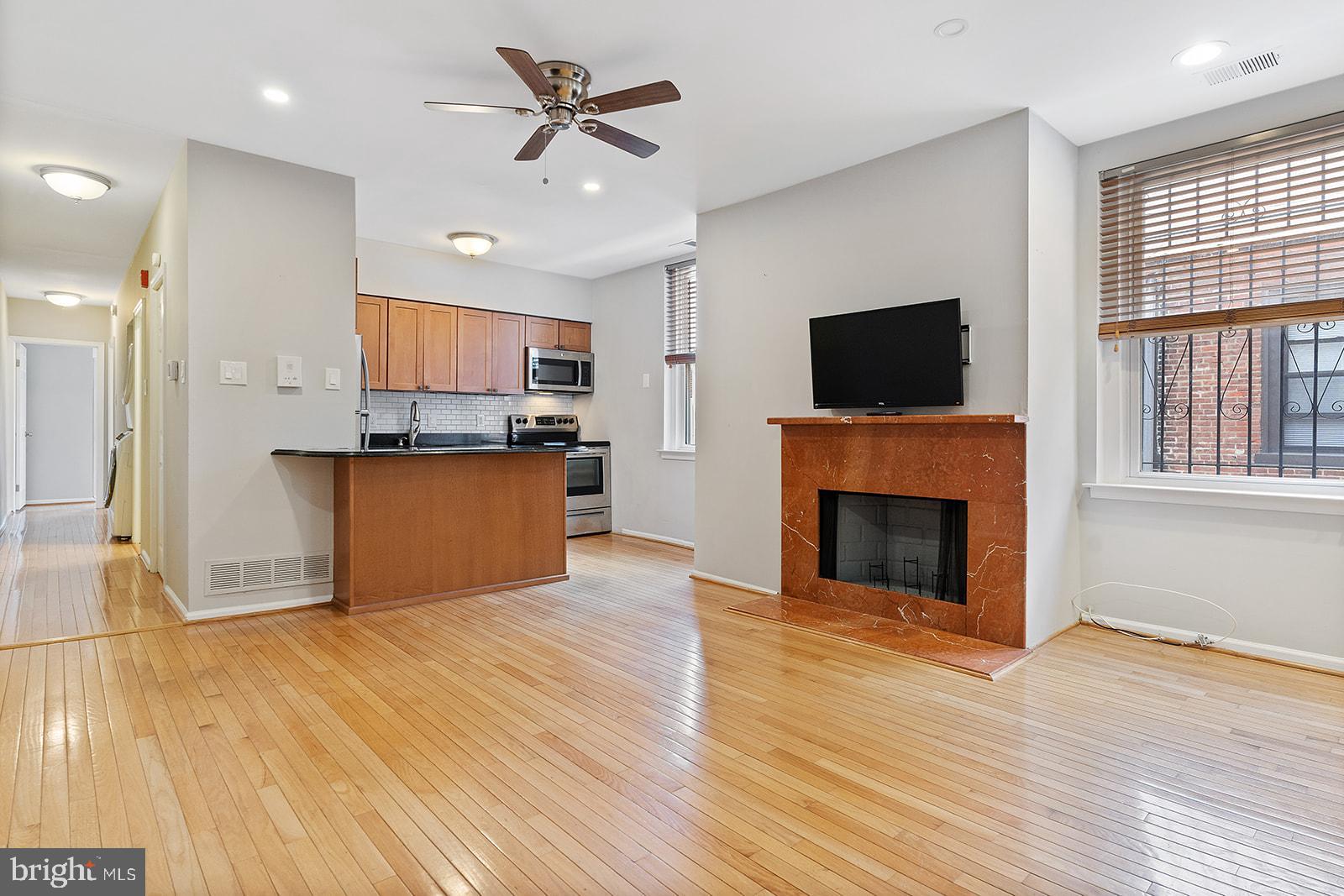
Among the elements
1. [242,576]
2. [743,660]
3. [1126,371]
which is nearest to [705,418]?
[743,660]

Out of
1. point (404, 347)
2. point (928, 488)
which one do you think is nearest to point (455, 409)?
point (404, 347)

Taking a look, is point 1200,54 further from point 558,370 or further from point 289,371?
point 558,370

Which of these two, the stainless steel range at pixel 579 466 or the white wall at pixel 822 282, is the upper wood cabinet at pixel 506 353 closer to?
the stainless steel range at pixel 579 466

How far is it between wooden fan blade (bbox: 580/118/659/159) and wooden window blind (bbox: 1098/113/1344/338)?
98.1 inches

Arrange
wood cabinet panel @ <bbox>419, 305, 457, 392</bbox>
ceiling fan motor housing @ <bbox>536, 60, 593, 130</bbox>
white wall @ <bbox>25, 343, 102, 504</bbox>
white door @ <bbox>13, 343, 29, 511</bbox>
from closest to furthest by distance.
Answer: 1. ceiling fan motor housing @ <bbox>536, 60, 593, 130</bbox>
2. wood cabinet panel @ <bbox>419, 305, 457, 392</bbox>
3. white door @ <bbox>13, 343, 29, 511</bbox>
4. white wall @ <bbox>25, 343, 102, 504</bbox>

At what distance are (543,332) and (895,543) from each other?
4.38 m

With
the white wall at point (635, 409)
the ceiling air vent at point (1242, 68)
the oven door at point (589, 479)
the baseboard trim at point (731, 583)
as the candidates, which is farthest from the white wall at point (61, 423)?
the ceiling air vent at point (1242, 68)

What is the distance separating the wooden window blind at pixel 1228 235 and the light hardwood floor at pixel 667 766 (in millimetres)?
1678

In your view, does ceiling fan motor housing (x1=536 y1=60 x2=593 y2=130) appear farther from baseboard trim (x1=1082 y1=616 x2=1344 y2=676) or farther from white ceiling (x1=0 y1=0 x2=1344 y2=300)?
baseboard trim (x1=1082 y1=616 x2=1344 y2=676)

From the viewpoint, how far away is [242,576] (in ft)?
13.4

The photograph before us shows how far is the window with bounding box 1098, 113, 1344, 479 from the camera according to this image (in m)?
3.22

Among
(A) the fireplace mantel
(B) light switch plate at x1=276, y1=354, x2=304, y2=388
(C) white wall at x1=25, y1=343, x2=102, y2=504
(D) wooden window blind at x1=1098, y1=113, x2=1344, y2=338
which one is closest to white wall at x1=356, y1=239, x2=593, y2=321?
(B) light switch plate at x1=276, y1=354, x2=304, y2=388

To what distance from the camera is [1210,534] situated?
348 cm

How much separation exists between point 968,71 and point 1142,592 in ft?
8.95
